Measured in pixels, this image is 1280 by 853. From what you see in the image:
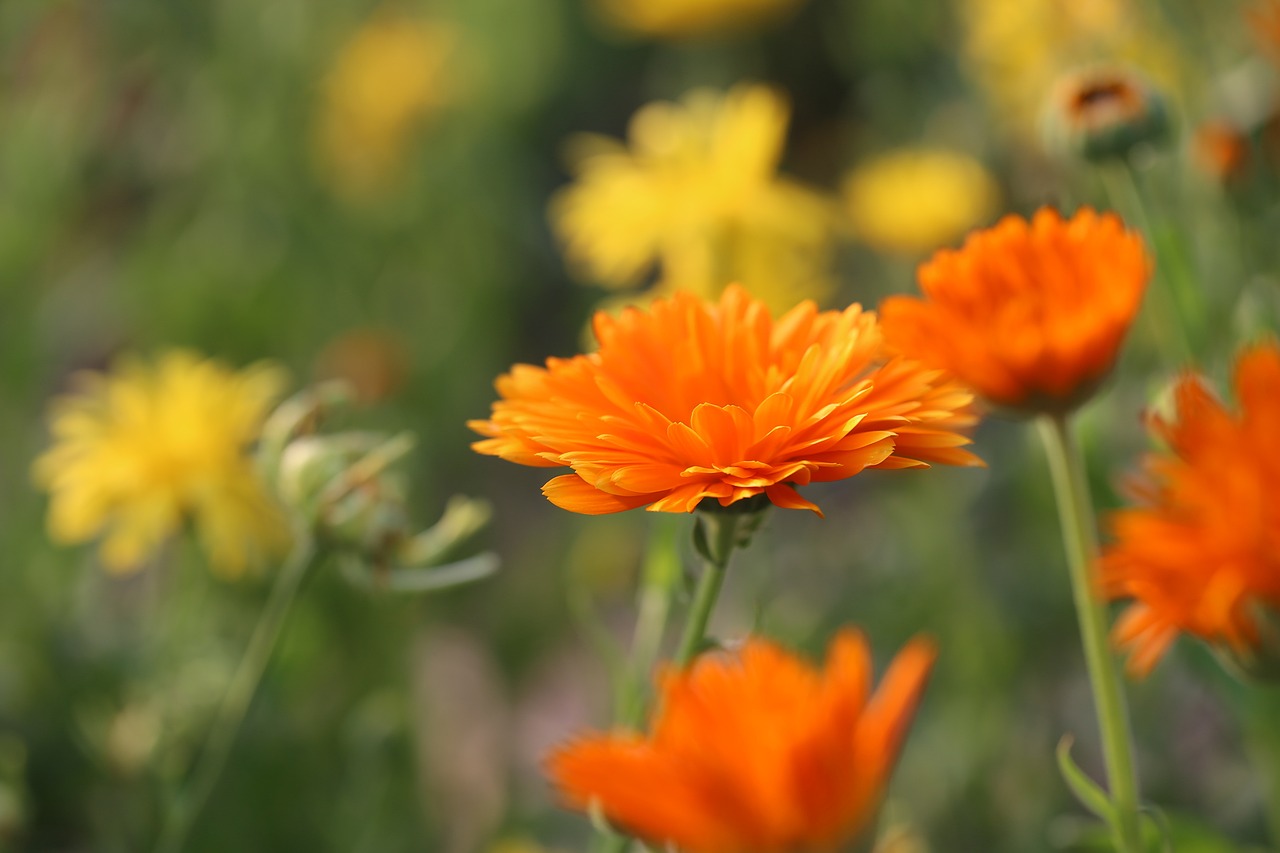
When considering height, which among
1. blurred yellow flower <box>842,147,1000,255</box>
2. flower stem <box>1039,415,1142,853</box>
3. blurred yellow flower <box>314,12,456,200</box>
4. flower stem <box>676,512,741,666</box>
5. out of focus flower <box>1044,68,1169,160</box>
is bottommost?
flower stem <box>1039,415,1142,853</box>

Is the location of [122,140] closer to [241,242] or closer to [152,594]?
[241,242]

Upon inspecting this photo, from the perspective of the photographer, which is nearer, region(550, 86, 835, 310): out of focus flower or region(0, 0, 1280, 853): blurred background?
region(0, 0, 1280, 853): blurred background

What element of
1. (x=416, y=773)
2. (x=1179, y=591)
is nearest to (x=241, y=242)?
(x=416, y=773)

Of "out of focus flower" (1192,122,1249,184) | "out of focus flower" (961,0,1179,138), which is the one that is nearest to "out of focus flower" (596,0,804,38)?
"out of focus flower" (961,0,1179,138)

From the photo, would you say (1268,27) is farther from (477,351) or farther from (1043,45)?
(477,351)

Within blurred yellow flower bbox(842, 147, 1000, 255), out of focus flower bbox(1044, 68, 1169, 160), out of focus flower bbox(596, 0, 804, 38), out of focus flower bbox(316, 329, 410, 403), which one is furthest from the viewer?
out of focus flower bbox(596, 0, 804, 38)

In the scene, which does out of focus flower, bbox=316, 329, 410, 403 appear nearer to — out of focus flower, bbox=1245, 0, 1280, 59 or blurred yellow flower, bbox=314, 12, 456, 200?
blurred yellow flower, bbox=314, 12, 456, 200

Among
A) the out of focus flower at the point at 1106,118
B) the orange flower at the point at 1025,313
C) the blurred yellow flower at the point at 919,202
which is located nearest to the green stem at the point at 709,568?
the orange flower at the point at 1025,313
